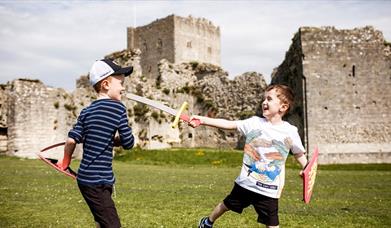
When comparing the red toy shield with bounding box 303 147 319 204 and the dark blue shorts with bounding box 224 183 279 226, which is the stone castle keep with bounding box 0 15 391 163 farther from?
the dark blue shorts with bounding box 224 183 279 226

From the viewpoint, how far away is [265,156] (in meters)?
4.68

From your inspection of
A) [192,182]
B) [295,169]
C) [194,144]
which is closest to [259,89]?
[194,144]

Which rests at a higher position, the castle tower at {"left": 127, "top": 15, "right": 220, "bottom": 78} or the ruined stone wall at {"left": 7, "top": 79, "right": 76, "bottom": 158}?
the castle tower at {"left": 127, "top": 15, "right": 220, "bottom": 78}

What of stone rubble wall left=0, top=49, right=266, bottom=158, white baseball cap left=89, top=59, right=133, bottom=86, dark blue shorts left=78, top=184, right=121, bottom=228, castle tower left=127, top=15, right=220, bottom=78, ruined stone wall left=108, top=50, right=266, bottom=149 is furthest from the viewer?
castle tower left=127, top=15, right=220, bottom=78

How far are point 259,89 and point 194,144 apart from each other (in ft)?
20.2

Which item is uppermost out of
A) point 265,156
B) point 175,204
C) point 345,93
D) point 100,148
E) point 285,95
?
point 345,93

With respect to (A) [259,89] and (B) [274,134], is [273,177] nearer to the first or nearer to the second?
(B) [274,134]

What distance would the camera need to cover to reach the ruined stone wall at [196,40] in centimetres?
4628

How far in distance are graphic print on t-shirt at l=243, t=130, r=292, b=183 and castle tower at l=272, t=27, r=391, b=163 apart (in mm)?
17516

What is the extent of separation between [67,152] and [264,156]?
197cm

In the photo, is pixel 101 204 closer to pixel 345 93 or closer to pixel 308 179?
pixel 308 179

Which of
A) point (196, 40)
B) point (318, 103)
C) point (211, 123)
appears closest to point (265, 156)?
point (211, 123)

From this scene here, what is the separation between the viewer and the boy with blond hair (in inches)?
183

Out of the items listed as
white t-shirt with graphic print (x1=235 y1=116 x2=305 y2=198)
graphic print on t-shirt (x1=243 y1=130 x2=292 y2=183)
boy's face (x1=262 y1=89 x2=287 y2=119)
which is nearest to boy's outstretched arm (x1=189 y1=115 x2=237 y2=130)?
white t-shirt with graphic print (x1=235 y1=116 x2=305 y2=198)
